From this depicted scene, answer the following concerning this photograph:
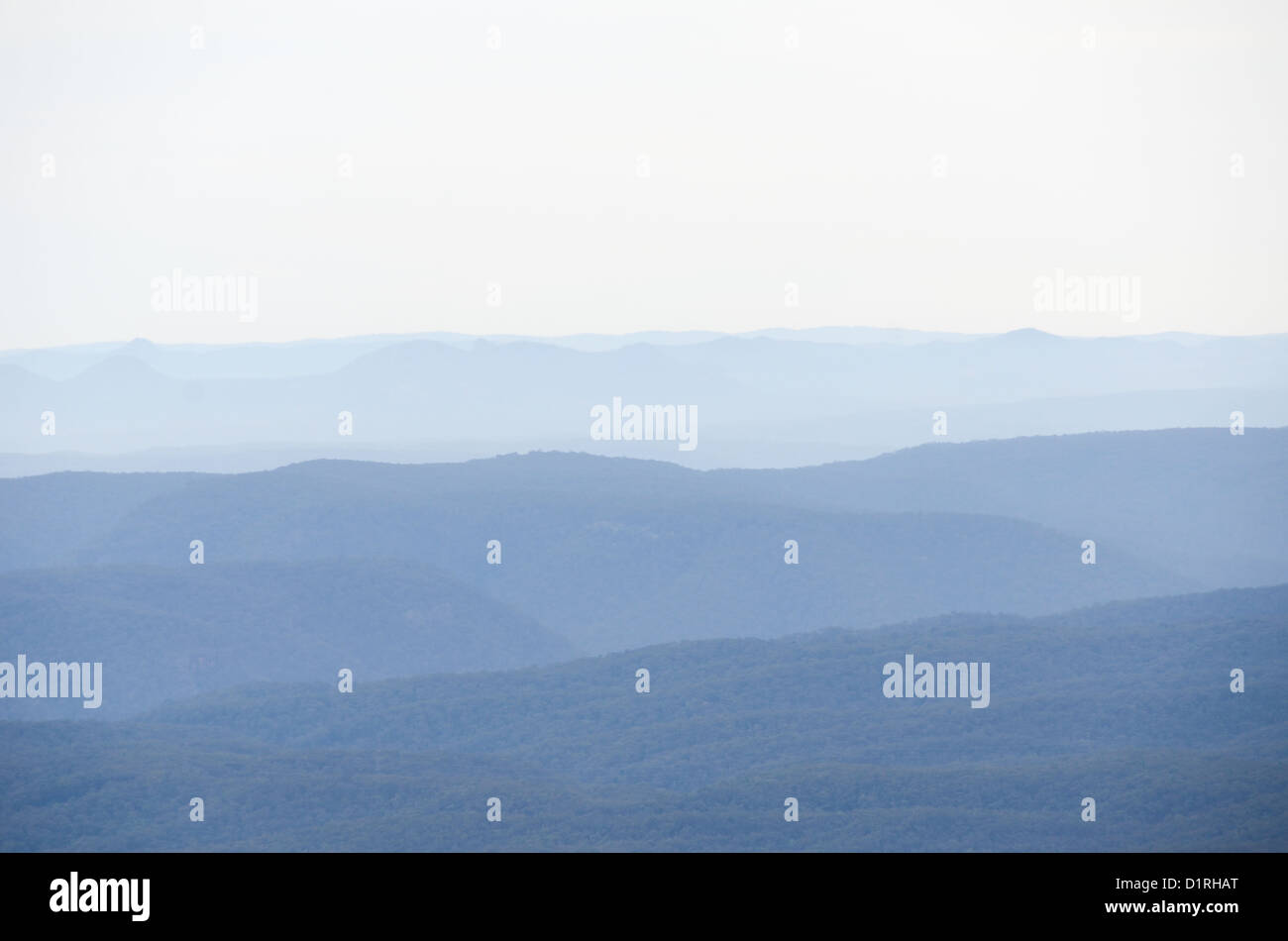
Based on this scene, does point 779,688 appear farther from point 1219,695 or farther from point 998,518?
point 998,518

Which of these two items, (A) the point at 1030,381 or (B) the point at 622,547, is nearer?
(B) the point at 622,547

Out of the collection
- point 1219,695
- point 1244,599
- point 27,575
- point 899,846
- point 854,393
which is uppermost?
point 854,393

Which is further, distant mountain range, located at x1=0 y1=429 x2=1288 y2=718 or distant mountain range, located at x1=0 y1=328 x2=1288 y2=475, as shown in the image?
distant mountain range, located at x1=0 y1=328 x2=1288 y2=475

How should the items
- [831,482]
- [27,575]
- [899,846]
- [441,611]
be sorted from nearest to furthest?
[899,846] < [27,575] < [441,611] < [831,482]

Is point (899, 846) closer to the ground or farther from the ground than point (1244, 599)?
closer to the ground

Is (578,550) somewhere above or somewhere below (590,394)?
below

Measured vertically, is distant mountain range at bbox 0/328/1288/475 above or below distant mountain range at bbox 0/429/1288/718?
above

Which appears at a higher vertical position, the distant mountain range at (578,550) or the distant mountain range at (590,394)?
the distant mountain range at (590,394)

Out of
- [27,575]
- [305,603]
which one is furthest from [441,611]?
[27,575]

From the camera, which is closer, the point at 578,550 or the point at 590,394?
the point at 578,550

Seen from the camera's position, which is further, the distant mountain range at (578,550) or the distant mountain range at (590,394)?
the distant mountain range at (590,394)

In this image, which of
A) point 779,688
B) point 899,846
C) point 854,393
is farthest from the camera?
point 854,393
